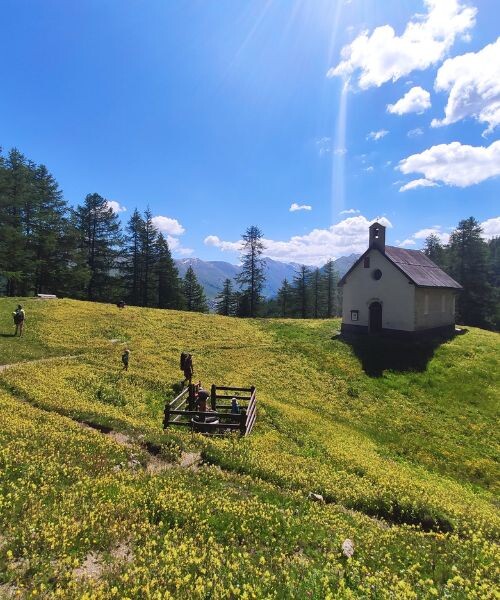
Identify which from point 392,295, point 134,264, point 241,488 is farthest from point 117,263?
point 241,488

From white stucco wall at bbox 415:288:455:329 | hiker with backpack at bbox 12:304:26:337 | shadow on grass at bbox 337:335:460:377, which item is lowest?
shadow on grass at bbox 337:335:460:377

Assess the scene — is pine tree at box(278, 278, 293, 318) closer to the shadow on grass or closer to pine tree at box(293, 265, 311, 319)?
pine tree at box(293, 265, 311, 319)

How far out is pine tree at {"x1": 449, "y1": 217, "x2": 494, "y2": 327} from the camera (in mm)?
71750

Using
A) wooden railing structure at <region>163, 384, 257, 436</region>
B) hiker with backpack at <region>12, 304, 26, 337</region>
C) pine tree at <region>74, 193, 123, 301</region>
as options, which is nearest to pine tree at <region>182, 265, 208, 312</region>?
pine tree at <region>74, 193, 123, 301</region>

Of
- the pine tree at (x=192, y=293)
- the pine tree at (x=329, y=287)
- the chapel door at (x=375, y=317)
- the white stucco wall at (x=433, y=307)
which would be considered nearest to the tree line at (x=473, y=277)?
the pine tree at (x=329, y=287)

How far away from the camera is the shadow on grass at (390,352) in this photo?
3416 centimetres

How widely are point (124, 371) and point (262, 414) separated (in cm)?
1003

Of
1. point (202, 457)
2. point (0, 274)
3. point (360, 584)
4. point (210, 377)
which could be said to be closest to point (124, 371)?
point (210, 377)

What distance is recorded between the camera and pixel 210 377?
92.3 ft

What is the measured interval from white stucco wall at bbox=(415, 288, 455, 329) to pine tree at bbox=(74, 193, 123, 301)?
51181 mm

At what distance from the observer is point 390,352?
3712 cm

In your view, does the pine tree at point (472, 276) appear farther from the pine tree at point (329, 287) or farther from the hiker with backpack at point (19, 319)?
the hiker with backpack at point (19, 319)

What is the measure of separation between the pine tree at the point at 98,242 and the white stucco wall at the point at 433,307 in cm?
5118

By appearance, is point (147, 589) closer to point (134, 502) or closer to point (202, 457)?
point (134, 502)
